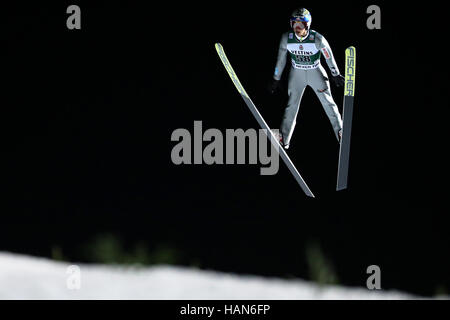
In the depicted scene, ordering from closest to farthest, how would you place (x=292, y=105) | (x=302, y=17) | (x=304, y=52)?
(x=302, y=17) → (x=304, y=52) → (x=292, y=105)

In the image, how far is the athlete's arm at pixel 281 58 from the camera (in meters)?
4.11

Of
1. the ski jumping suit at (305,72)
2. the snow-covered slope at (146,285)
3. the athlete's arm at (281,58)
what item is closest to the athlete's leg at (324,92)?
the ski jumping suit at (305,72)

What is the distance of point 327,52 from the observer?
4066mm

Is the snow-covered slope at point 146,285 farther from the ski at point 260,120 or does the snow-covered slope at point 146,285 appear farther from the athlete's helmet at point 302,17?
the athlete's helmet at point 302,17

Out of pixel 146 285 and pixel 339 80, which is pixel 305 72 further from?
pixel 146 285

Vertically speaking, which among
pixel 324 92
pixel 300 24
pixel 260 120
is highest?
pixel 300 24

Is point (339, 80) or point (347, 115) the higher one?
point (339, 80)

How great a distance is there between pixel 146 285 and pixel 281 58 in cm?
161

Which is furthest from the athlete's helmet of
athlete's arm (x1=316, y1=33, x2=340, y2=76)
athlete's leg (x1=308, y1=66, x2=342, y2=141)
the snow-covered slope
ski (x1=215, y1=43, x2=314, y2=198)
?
the snow-covered slope

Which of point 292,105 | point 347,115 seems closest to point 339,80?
point 347,115

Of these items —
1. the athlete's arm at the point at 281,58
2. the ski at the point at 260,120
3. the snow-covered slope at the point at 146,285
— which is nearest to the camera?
the snow-covered slope at the point at 146,285

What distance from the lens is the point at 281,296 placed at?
4051 mm

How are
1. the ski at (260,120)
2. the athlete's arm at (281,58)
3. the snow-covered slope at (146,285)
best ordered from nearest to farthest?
the snow-covered slope at (146,285) → the athlete's arm at (281,58) → the ski at (260,120)

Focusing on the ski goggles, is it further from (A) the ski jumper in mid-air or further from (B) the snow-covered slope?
(B) the snow-covered slope
